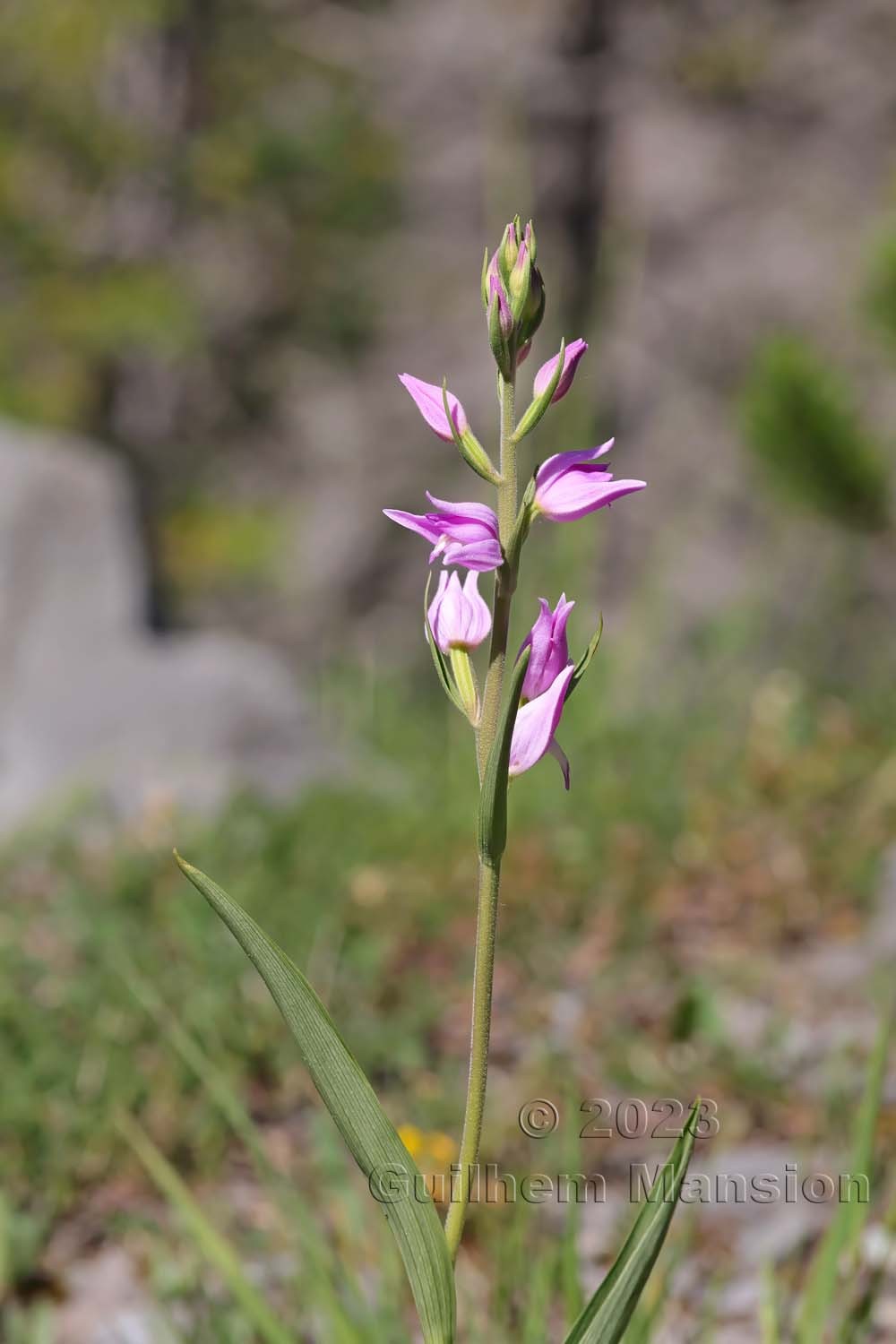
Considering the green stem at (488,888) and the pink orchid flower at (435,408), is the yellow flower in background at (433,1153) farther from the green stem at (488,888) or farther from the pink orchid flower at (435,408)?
the pink orchid flower at (435,408)

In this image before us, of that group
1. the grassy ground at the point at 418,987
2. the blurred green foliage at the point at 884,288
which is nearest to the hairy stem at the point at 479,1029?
the grassy ground at the point at 418,987

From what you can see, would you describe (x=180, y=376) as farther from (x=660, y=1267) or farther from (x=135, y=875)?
(x=660, y=1267)

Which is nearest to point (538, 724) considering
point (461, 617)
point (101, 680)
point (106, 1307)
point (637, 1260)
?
point (461, 617)

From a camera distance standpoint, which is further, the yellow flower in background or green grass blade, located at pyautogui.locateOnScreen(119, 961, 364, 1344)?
the yellow flower in background

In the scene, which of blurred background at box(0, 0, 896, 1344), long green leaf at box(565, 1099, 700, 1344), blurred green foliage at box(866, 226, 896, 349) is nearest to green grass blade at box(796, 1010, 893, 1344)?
blurred background at box(0, 0, 896, 1344)

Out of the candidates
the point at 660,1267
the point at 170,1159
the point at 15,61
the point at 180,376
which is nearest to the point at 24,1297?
the point at 170,1159

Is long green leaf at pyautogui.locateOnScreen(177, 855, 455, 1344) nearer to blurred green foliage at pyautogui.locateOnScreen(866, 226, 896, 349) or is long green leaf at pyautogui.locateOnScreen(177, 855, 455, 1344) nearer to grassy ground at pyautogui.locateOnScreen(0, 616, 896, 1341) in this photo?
grassy ground at pyautogui.locateOnScreen(0, 616, 896, 1341)

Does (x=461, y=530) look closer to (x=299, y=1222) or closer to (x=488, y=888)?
(x=488, y=888)

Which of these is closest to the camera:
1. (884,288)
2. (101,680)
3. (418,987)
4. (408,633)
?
(418,987)
